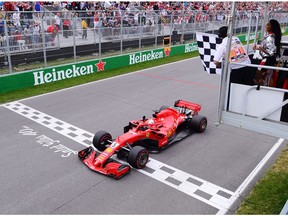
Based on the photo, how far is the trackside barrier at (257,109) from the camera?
4.38 m

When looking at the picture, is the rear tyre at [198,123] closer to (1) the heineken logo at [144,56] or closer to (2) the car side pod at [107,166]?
(2) the car side pod at [107,166]

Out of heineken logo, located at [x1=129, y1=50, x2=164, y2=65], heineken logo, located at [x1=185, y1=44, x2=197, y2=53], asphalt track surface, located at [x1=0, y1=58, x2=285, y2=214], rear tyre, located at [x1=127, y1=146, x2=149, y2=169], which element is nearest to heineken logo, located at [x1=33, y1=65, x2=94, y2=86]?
asphalt track surface, located at [x1=0, y1=58, x2=285, y2=214]

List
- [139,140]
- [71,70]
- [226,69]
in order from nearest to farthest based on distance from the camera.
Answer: [226,69] < [139,140] < [71,70]

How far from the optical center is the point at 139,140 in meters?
6.07

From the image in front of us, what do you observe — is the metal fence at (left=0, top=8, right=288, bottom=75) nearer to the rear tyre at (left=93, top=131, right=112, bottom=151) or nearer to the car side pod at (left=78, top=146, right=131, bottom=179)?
the rear tyre at (left=93, top=131, right=112, bottom=151)

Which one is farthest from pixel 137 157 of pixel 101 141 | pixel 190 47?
pixel 190 47

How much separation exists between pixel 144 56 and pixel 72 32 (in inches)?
167

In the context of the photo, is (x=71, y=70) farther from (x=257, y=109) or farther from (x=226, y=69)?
(x=257, y=109)

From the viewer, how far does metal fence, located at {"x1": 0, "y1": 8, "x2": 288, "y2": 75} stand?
10.4m

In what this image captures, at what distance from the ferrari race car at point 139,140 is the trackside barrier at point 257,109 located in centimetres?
164

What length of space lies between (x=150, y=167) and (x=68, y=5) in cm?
1645

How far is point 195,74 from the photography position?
13109 millimetres

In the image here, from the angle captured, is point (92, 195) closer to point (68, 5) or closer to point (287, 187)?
point (287, 187)

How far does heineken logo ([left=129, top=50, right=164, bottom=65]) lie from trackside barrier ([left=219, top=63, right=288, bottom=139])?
10.2 metres
